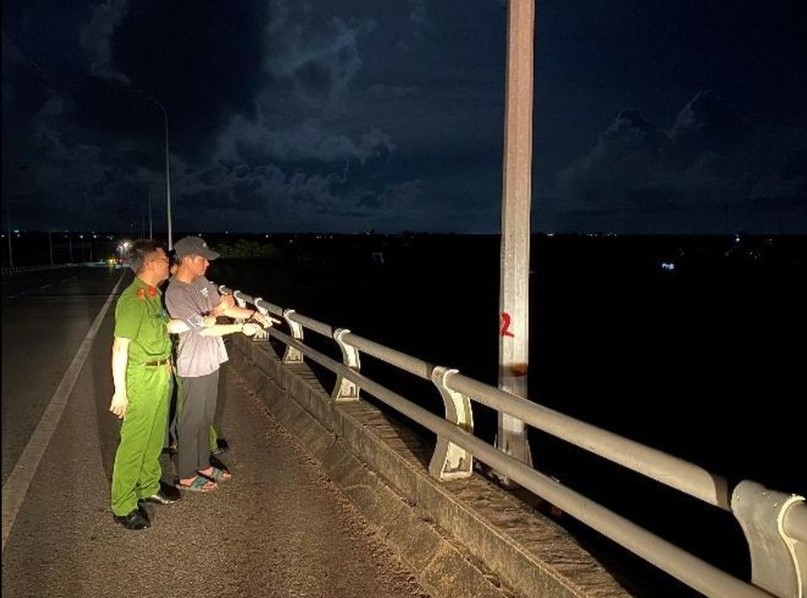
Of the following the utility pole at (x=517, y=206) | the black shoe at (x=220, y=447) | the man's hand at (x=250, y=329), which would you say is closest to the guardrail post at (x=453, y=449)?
the utility pole at (x=517, y=206)

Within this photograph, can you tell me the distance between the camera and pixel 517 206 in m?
4.96

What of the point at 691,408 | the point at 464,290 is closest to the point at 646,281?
the point at 464,290

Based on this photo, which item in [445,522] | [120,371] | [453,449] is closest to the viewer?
[445,522]

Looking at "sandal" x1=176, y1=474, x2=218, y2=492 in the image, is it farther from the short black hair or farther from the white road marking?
the short black hair

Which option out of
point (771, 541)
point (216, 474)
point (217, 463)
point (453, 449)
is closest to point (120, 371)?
point (216, 474)

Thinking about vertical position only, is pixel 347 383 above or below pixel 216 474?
above

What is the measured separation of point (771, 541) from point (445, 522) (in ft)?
7.19

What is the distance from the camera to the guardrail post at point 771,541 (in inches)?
84.7

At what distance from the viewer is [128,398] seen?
4.90m

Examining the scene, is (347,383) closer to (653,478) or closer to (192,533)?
(192,533)

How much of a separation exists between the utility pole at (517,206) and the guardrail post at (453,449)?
54 cm

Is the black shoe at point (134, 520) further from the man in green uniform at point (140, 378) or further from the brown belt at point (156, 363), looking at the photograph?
the brown belt at point (156, 363)

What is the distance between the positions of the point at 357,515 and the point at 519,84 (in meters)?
3.19

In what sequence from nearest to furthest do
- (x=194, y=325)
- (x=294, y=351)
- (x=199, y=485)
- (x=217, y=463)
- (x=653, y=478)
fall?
(x=653, y=478), (x=194, y=325), (x=199, y=485), (x=217, y=463), (x=294, y=351)
